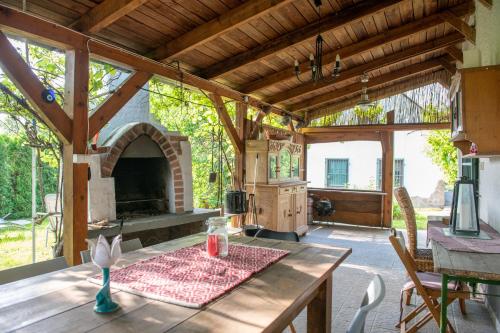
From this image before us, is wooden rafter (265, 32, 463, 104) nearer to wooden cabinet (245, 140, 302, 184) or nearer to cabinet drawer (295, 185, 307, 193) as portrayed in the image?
wooden cabinet (245, 140, 302, 184)

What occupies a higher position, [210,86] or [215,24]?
[215,24]

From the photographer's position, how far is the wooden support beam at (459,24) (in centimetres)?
421

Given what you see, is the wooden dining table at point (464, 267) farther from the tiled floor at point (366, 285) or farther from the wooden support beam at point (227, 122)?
the wooden support beam at point (227, 122)

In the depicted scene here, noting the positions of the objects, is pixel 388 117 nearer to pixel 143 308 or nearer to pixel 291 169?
pixel 291 169

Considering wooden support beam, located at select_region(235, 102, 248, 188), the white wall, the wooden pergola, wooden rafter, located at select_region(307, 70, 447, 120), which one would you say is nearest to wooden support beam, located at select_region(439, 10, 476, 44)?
the wooden pergola

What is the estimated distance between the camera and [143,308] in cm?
128

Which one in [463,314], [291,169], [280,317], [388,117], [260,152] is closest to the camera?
[280,317]

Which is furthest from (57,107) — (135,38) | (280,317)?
(280,317)

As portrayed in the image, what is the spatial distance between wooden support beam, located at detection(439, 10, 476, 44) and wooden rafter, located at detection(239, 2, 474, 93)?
0.15 feet

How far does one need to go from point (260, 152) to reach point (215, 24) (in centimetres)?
262

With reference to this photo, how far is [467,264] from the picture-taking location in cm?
204

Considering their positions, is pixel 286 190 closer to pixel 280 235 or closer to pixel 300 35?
pixel 300 35

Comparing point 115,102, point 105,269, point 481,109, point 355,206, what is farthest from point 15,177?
point 355,206

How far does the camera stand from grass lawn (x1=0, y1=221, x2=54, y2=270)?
4363mm
